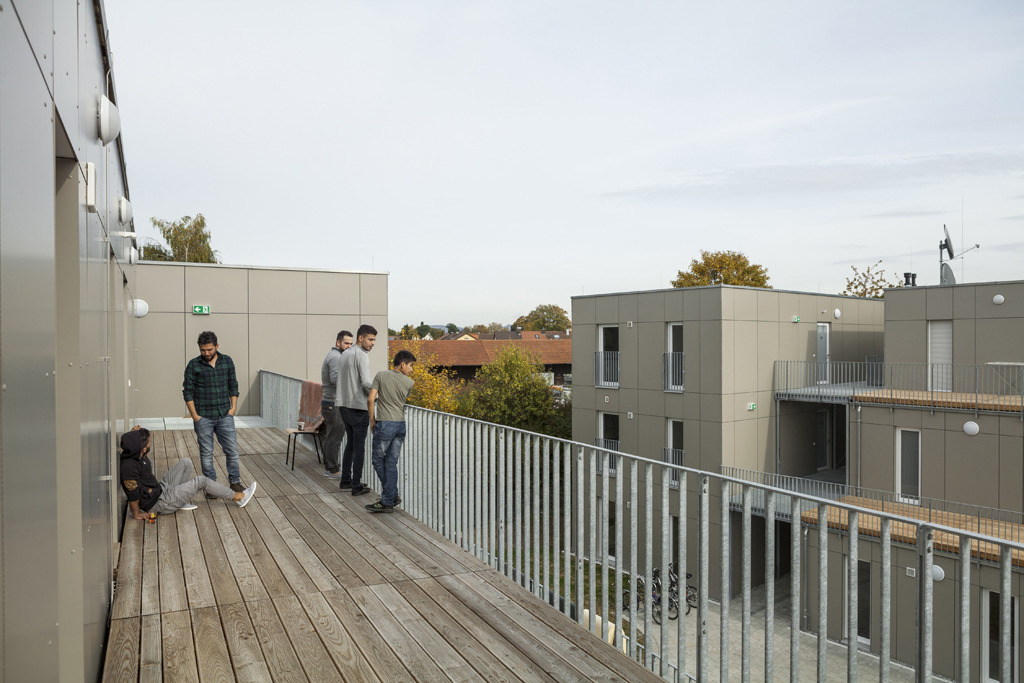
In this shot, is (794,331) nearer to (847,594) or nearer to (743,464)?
(743,464)

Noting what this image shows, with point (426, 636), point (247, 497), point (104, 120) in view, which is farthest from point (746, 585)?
point (247, 497)

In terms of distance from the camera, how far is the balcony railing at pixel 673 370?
72.7ft

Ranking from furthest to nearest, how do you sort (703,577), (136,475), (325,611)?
1. (136,475)
2. (325,611)
3. (703,577)

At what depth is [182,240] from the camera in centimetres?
3844

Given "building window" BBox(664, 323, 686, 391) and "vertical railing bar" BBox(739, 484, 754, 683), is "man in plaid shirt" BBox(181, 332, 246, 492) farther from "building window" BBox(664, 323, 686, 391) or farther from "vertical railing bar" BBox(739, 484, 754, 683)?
"building window" BBox(664, 323, 686, 391)

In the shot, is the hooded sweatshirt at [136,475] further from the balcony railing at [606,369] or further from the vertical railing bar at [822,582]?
the balcony railing at [606,369]

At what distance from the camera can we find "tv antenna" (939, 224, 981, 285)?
22781 millimetres

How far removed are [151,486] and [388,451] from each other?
217cm

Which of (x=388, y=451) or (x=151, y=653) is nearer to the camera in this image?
(x=151, y=653)


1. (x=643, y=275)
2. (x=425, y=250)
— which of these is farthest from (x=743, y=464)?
(x=643, y=275)

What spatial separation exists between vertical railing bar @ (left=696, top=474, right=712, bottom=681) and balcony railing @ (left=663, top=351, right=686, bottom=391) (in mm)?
19354

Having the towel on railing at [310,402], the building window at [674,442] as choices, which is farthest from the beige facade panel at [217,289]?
the building window at [674,442]

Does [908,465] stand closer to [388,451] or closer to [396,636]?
[388,451]

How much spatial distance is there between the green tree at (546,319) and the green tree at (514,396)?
2290 inches
